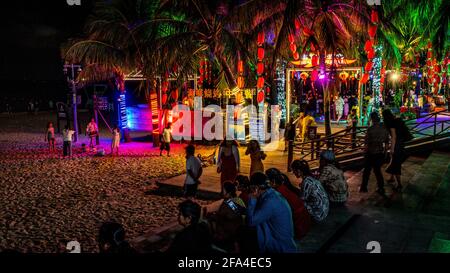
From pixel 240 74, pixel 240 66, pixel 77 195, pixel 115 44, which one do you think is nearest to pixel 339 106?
pixel 240 74

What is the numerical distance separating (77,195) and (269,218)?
25.5ft

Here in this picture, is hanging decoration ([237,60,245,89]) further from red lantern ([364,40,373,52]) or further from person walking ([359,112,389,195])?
person walking ([359,112,389,195])

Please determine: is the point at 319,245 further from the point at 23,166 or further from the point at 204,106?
the point at 204,106

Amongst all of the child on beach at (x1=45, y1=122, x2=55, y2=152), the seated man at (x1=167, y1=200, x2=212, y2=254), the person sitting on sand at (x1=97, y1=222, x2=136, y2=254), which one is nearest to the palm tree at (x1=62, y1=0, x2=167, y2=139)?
the child on beach at (x1=45, y1=122, x2=55, y2=152)

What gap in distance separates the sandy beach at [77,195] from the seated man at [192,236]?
3.84 m

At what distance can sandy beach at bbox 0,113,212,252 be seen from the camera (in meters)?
8.23

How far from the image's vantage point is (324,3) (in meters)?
14.3

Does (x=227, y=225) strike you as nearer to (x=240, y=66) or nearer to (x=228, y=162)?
(x=228, y=162)

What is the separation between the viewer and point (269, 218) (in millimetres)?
4859

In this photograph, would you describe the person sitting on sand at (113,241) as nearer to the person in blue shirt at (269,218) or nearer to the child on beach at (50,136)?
the person in blue shirt at (269,218)

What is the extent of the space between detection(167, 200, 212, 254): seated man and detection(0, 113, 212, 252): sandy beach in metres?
3.84

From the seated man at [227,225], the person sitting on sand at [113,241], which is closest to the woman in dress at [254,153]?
the seated man at [227,225]

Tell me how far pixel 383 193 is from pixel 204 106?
39.4 ft

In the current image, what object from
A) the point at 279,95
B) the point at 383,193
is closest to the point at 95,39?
the point at 279,95
